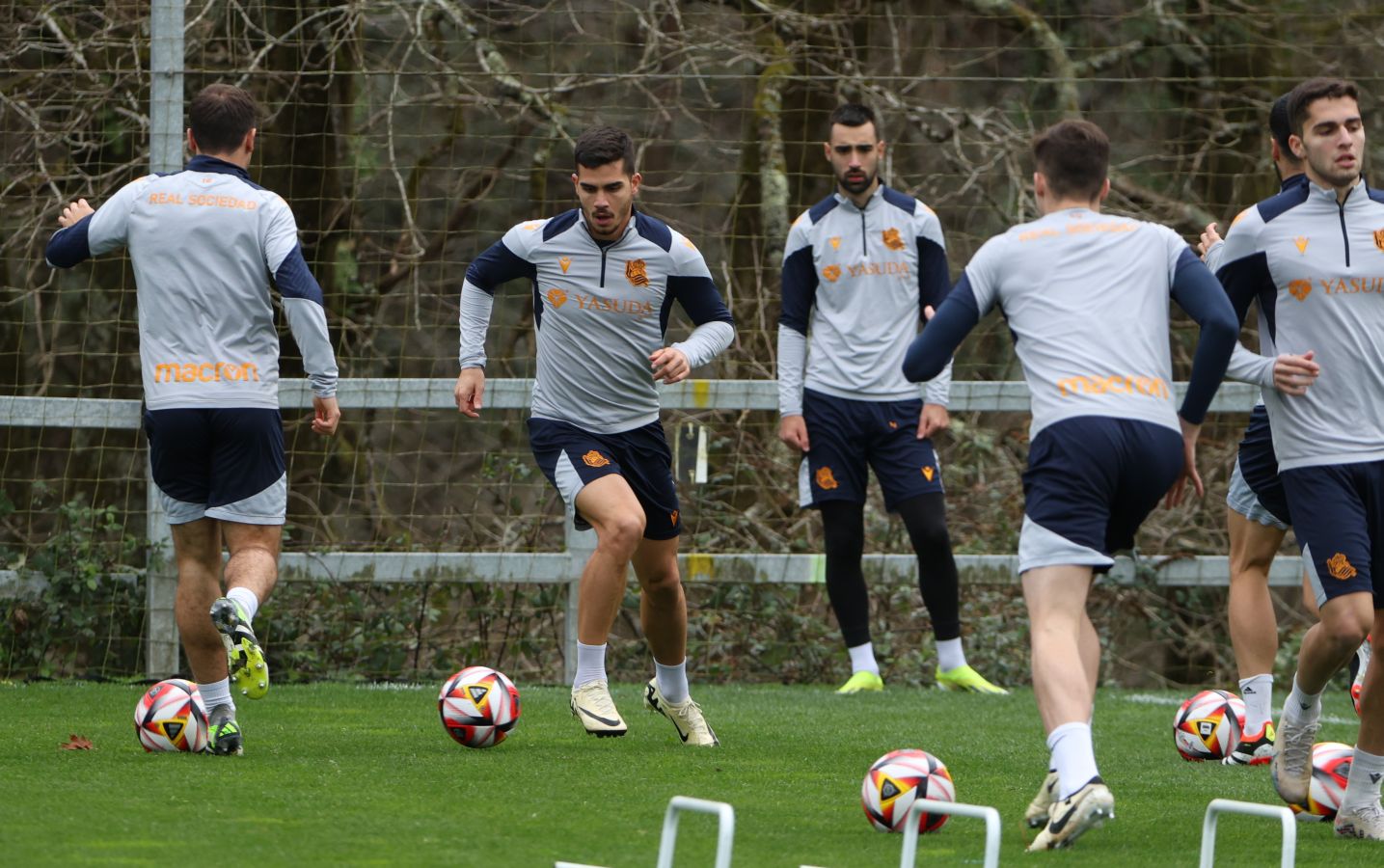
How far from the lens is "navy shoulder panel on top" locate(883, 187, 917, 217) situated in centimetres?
880

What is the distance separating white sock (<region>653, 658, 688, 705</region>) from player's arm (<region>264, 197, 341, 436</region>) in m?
1.48

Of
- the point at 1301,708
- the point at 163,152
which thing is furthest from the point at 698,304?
the point at 163,152

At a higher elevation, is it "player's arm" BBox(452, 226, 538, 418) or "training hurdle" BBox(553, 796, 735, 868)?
"player's arm" BBox(452, 226, 538, 418)

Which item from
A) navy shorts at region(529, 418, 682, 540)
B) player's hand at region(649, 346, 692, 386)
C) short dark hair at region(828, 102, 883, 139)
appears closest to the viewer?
player's hand at region(649, 346, 692, 386)

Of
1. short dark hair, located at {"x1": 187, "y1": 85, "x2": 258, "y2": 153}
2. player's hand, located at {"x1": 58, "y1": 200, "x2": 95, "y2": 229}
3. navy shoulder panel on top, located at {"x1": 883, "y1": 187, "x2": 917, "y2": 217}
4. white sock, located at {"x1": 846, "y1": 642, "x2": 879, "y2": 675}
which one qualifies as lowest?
white sock, located at {"x1": 846, "y1": 642, "x2": 879, "y2": 675}

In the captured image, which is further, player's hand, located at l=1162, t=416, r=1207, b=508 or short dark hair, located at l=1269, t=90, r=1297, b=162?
short dark hair, located at l=1269, t=90, r=1297, b=162

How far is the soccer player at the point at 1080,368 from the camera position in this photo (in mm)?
4660

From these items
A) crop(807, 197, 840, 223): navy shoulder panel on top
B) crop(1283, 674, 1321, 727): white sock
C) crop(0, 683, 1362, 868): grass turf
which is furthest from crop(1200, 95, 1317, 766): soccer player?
crop(807, 197, 840, 223): navy shoulder panel on top

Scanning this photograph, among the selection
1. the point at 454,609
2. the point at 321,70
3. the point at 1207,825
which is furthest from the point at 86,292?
the point at 1207,825

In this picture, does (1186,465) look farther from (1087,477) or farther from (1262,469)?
(1262,469)

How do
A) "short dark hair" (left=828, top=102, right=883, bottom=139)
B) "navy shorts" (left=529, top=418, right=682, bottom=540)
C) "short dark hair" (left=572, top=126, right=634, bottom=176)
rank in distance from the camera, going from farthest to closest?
"short dark hair" (left=828, top=102, right=883, bottom=139), "navy shorts" (left=529, top=418, right=682, bottom=540), "short dark hair" (left=572, top=126, right=634, bottom=176)

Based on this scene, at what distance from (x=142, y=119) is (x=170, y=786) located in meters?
5.37

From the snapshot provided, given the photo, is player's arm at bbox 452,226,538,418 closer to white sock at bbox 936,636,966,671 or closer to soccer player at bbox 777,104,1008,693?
soccer player at bbox 777,104,1008,693

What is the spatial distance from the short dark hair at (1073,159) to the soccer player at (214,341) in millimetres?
2469
